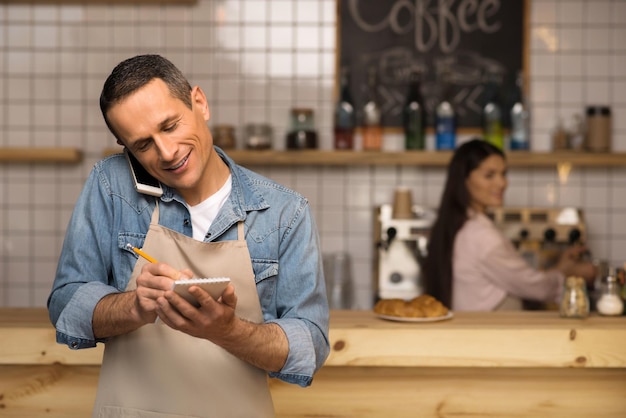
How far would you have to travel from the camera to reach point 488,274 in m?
3.06

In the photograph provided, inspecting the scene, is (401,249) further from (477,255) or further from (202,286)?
(202,286)

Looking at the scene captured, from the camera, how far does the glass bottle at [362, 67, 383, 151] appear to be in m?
3.55

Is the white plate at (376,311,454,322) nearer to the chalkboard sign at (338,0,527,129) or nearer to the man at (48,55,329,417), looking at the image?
the man at (48,55,329,417)

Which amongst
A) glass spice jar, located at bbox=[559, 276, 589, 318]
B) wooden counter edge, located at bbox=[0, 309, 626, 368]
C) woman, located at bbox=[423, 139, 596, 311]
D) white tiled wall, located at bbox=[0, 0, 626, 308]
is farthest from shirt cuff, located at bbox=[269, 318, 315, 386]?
white tiled wall, located at bbox=[0, 0, 626, 308]

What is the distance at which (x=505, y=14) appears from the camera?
3.61 meters

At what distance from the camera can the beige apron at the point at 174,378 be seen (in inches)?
57.6

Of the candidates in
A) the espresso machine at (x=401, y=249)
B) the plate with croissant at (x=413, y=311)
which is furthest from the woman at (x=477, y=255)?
the plate with croissant at (x=413, y=311)

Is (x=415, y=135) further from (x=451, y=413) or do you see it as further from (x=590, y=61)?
(x=451, y=413)

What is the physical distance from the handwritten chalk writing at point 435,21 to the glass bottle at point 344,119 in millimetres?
278

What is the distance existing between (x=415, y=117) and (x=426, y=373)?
5.41 ft

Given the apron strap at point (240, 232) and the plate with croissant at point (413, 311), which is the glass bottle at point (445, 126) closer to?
the plate with croissant at point (413, 311)

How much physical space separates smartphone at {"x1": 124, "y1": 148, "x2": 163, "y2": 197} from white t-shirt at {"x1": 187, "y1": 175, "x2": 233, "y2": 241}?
67 millimetres

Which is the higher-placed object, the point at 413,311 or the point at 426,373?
the point at 413,311

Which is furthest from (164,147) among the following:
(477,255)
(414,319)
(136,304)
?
(477,255)
